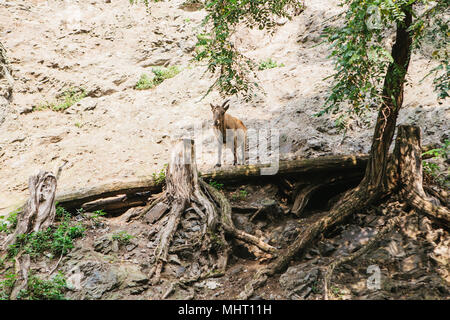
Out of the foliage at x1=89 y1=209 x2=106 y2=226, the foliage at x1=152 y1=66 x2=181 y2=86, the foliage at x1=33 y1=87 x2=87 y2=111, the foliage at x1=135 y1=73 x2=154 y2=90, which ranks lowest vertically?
the foliage at x1=89 y1=209 x2=106 y2=226

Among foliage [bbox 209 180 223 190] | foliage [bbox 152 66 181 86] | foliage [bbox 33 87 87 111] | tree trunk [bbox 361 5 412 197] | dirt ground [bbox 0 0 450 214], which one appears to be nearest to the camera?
tree trunk [bbox 361 5 412 197]

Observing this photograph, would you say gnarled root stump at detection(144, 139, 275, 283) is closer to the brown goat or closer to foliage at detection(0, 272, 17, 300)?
the brown goat

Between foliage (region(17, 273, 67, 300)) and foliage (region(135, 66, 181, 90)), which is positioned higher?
foliage (region(135, 66, 181, 90))

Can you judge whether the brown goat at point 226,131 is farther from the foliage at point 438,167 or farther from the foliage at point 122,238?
the foliage at point 438,167

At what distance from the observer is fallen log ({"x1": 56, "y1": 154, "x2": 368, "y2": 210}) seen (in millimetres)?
6498

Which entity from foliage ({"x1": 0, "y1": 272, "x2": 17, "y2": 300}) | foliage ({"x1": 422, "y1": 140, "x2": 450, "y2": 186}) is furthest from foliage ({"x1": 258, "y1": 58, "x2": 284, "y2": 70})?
foliage ({"x1": 0, "y1": 272, "x2": 17, "y2": 300})

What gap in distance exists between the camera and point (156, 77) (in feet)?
44.6

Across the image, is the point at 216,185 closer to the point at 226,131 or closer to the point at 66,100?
the point at 226,131

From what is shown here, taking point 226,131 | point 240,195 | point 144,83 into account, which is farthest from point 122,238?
point 144,83

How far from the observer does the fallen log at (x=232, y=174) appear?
6.50 metres

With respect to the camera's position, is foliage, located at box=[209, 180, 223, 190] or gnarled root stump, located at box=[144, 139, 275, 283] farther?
A: foliage, located at box=[209, 180, 223, 190]

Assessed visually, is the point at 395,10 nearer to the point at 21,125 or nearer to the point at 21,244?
the point at 21,244

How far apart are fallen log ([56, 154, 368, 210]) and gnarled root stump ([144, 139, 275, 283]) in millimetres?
659
